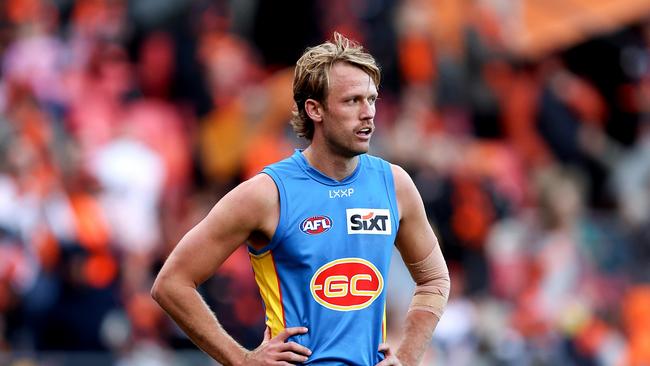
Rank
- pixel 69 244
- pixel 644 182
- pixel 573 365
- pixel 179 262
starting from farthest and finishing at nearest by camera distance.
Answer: pixel 644 182 < pixel 573 365 < pixel 69 244 < pixel 179 262

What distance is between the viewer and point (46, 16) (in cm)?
1272

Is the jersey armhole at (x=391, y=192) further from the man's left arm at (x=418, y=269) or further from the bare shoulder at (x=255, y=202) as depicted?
the bare shoulder at (x=255, y=202)

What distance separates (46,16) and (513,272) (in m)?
5.40

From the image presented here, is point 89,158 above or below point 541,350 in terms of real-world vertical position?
above

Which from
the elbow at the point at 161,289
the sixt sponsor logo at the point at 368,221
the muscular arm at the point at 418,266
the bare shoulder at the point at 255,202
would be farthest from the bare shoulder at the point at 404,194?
the elbow at the point at 161,289

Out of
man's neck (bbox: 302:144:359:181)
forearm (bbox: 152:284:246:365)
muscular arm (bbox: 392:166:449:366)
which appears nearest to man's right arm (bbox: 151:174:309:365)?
forearm (bbox: 152:284:246:365)

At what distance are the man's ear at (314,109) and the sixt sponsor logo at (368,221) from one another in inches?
17.8

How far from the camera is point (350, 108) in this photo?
5.97 metres

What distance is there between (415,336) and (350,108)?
1.14 m

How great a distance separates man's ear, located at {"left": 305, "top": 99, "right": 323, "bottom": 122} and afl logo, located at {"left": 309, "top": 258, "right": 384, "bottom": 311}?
0.68m

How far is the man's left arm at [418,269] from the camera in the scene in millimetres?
6203

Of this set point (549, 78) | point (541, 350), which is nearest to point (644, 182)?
point (549, 78)

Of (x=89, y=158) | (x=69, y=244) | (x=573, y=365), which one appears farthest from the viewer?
(x=573, y=365)

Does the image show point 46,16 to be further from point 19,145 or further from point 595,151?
point 595,151
